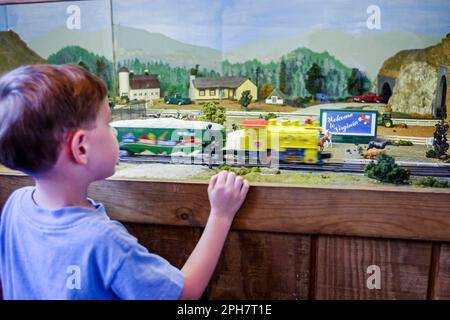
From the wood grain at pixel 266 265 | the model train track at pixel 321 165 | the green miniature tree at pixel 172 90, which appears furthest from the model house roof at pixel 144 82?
the wood grain at pixel 266 265

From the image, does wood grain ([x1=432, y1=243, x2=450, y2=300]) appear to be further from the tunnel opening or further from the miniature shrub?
the miniature shrub

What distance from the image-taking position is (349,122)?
863mm

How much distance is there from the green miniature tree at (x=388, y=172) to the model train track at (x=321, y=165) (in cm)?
1

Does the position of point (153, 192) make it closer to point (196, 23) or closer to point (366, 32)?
point (196, 23)

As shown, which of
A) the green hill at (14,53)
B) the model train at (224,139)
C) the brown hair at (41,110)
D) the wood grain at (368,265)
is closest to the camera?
the brown hair at (41,110)

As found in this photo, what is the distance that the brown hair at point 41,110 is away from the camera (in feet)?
2.18

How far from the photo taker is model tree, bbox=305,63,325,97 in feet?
2.95

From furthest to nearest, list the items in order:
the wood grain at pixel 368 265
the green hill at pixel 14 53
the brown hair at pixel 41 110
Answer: the green hill at pixel 14 53, the wood grain at pixel 368 265, the brown hair at pixel 41 110

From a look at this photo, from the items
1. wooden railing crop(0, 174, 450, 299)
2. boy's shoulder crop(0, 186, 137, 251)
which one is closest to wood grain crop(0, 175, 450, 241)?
wooden railing crop(0, 174, 450, 299)

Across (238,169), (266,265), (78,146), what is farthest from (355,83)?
(78,146)

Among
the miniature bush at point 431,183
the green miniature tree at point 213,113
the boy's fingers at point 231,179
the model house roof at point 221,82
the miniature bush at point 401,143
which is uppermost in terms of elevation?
the model house roof at point 221,82

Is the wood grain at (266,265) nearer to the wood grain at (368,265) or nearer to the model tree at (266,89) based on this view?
the wood grain at (368,265)

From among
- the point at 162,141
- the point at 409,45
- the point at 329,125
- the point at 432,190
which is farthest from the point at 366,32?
the point at 162,141

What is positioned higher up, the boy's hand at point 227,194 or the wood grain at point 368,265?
the boy's hand at point 227,194
